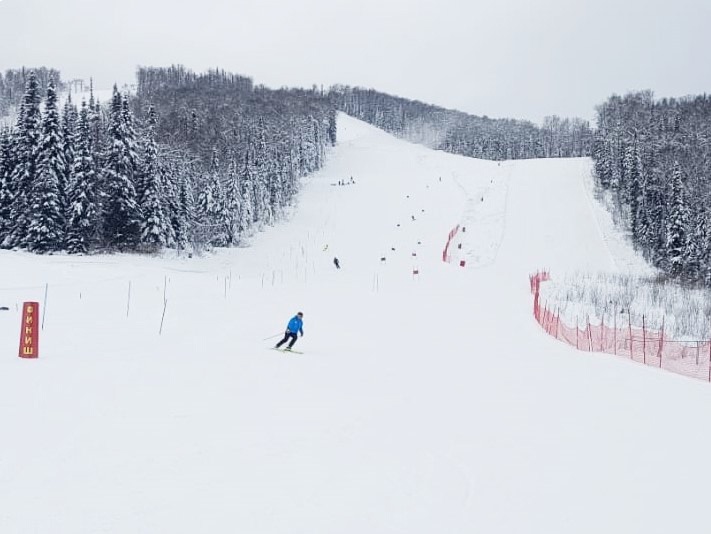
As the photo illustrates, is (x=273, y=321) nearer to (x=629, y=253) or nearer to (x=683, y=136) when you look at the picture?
(x=629, y=253)

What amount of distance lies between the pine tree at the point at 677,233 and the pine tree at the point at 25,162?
5691cm

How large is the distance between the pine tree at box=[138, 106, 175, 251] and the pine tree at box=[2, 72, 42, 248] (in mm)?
7852

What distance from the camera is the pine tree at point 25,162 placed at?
139 feet

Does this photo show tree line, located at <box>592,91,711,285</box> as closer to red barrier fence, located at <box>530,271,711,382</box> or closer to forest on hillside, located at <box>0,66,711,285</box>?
forest on hillside, located at <box>0,66,711,285</box>

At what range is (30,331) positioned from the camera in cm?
1428

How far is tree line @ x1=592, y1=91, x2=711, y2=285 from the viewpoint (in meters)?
57.1

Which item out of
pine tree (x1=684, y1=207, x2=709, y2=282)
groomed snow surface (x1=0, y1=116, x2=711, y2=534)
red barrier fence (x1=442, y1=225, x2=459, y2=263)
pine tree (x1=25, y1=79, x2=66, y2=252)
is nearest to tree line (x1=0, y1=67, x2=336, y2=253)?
pine tree (x1=25, y1=79, x2=66, y2=252)

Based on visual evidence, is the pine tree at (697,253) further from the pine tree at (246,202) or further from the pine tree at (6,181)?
the pine tree at (6,181)

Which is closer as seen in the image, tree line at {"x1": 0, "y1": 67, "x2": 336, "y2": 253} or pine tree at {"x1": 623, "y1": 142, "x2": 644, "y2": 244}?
tree line at {"x1": 0, "y1": 67, "x2": 336, "y2": 253}

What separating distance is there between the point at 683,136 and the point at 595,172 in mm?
13120

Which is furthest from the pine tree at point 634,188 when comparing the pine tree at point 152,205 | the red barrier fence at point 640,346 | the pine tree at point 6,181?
the pine tree at point 6,181

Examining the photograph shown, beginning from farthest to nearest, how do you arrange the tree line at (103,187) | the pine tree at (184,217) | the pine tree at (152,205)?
the pine tree at (184,217) < the pine tree at (152,205) < the tree line at (103,187)

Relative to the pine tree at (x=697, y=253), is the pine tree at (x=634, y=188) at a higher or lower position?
higher

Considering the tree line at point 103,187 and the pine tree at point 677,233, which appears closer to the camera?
the tree line at point 103,187
